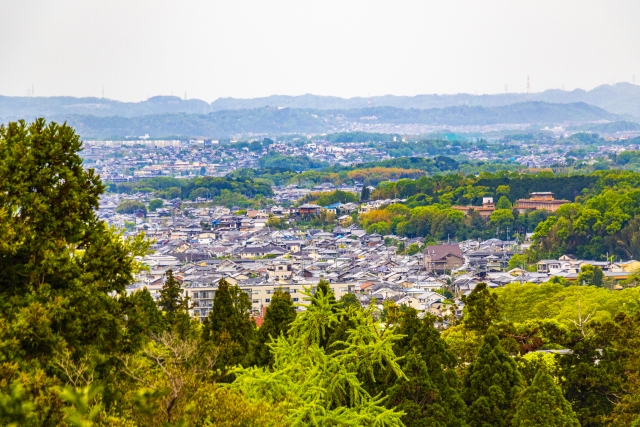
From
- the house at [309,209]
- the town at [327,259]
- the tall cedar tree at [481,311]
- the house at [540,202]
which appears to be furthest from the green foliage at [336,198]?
the tall cedar tree at [481,311]

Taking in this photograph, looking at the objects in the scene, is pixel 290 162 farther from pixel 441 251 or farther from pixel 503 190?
pixel 441 251

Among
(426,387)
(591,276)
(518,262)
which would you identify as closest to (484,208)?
(518,262)

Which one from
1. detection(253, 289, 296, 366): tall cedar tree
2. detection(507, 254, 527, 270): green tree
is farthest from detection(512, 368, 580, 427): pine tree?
detection(507, 254, 527, 270): green tree

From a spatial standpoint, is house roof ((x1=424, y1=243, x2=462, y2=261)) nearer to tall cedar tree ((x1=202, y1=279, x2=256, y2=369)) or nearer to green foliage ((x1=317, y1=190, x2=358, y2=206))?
green foliage ((x1=317, y1=190, x2=358, y2=206))

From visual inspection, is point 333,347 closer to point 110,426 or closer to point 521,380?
point 521,380

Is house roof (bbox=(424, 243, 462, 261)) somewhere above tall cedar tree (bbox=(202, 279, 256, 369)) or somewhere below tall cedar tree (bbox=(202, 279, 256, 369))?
below

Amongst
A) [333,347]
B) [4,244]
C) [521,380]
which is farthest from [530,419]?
[4,244]

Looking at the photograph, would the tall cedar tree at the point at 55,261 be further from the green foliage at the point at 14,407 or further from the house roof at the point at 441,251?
the house roof at the point at 441,251
